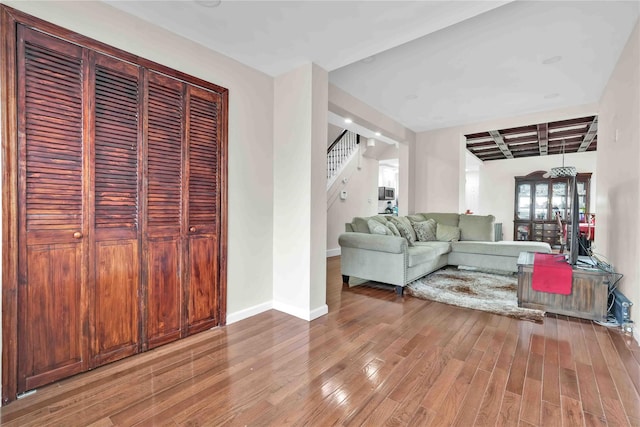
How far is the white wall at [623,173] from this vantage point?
254 cm

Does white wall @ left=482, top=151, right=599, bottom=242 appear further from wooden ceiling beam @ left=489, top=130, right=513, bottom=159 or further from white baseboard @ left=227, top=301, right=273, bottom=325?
white baseboard @ left=227, top=301, right=273, bottom=325

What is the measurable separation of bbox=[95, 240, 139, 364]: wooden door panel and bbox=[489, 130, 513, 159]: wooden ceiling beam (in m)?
6.42

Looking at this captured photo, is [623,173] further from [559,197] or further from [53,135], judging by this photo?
[559,197]

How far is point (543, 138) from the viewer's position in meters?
6.57

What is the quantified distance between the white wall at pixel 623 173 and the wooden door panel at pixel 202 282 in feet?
11.7

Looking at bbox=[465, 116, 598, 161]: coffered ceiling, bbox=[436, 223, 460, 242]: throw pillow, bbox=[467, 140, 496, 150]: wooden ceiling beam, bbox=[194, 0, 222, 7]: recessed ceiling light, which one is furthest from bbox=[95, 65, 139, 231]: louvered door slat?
bbox=[467, 140, 496, 150]: wooden ceiling beam

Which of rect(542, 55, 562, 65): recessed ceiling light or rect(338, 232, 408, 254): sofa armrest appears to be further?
rect(338, 232, 408, 254): sofa armrest

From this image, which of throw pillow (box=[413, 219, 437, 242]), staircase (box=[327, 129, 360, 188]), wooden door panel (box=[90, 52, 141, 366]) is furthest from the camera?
staircase (box=[327, 129, 360, 188])

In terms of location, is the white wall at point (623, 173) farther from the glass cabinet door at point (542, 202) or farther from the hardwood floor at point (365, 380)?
the glass cabinet door at point (542, 202)

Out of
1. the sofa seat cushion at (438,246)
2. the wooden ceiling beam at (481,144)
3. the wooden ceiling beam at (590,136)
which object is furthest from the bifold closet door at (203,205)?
the wooden ceiling beam at (481,144)

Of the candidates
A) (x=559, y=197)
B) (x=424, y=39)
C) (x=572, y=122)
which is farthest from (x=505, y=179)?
(x=424, y=39)

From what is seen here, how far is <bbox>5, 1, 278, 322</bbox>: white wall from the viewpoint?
2.35 metres

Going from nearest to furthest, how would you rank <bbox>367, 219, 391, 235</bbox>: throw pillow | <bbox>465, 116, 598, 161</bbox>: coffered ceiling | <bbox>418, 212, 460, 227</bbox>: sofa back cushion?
<bbox>367, 219, 391, 235</bbox>: throw pillow < <bbox>418, 212, 460, 227</bbox>: sofa back cushion < <bbox>465, 116, 598, 161</bbox>: coffered ceiling

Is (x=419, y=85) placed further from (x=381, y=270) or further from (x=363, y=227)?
(x=381, y=270)
